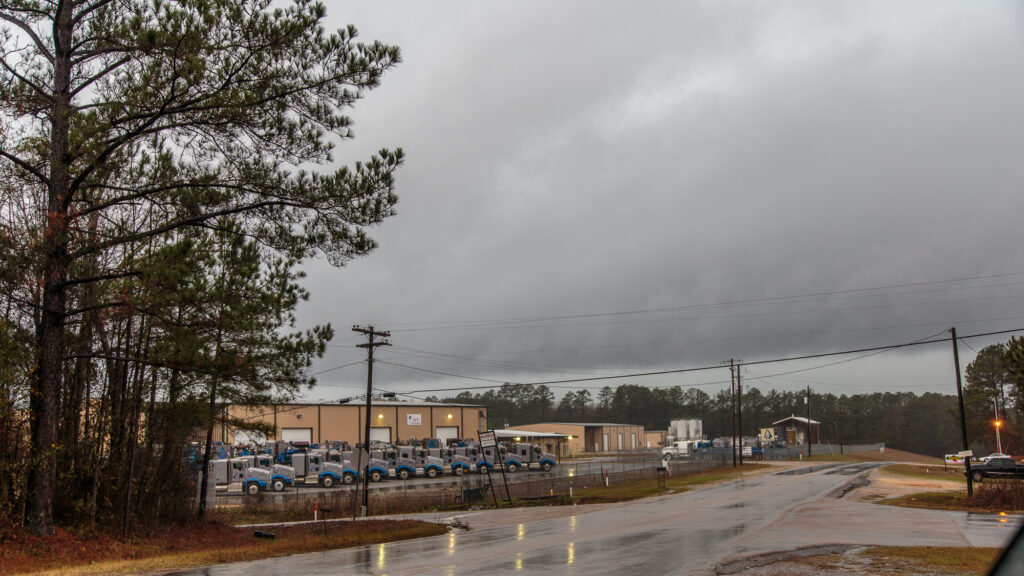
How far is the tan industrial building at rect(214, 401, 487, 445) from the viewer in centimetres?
7075

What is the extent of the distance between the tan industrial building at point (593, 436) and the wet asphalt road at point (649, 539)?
7955cm

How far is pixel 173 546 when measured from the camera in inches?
770

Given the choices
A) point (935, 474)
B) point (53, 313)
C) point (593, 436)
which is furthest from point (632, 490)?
point (593, 436)

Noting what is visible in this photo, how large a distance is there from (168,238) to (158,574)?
7.71 m

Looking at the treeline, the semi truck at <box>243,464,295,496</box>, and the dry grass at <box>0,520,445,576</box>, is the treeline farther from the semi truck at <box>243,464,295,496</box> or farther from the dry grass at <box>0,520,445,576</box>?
the semi truck at <box>243,464,295,496</box>

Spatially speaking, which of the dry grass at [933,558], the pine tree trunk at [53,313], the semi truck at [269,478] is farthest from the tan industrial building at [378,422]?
the dry grass at [933,558]

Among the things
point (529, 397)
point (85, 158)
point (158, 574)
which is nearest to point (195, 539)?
point (158, 574)

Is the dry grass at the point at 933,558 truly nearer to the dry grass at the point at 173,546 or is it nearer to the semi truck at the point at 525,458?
the dry grass at the point at 173,546

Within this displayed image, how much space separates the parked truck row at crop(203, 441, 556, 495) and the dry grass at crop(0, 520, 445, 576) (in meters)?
23.2

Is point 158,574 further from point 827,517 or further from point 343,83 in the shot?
point 827,517

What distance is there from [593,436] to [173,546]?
10577 cm

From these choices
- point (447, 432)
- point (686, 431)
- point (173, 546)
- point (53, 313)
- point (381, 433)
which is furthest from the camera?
point (686, 431)

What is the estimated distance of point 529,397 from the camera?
199 metres

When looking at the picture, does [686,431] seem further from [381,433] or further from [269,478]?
[269,478]
